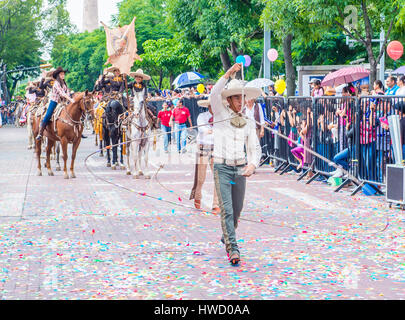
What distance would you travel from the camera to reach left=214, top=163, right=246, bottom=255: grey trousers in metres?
7.94

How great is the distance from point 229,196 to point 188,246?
3.84 ft

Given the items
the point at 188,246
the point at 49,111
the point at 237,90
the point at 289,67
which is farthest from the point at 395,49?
the point at 237,90

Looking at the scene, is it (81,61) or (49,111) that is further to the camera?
(81,61)

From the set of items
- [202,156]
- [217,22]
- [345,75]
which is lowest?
[202,156]

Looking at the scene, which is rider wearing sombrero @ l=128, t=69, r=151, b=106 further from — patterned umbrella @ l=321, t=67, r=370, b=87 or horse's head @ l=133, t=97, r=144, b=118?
patterned umbrella @ l=321, t=67, r=370, b=87

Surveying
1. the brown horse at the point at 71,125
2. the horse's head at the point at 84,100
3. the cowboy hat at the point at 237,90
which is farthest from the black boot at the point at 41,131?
the cowboy hat at the point at 237,90

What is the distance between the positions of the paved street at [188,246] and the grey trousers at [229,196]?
1.00ft

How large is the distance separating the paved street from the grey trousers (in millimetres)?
305

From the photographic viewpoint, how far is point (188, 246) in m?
8.95

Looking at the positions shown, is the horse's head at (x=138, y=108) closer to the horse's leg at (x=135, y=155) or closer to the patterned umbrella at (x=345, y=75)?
the horse's leg at (x=135, y=155)

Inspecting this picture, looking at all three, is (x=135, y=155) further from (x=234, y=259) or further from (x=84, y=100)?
(x=234, y=259)

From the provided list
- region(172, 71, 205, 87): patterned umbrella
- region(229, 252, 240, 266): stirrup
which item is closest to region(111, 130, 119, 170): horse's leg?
region(229, 252, 240, 266): stirrup
